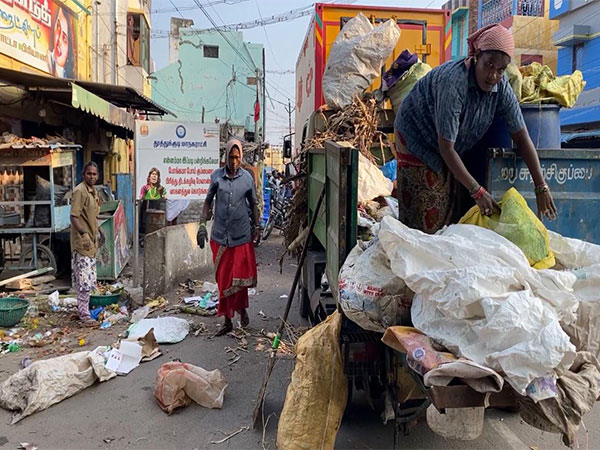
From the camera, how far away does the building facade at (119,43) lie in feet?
47.4

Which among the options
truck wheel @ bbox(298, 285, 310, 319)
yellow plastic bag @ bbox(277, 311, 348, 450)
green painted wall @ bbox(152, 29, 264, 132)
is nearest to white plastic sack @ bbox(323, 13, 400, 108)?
truck wheel @ bbox(298, 285, 310, 319)

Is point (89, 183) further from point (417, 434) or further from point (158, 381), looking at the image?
point (417, 434)

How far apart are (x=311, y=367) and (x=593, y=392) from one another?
1.46 meters

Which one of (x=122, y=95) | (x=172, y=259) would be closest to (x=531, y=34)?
(x=122, y=95)

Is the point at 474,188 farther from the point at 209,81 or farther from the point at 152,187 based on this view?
the point at 209,81

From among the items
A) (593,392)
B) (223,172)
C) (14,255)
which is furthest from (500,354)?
(14,255)

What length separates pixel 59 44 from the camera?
1066 centimetres

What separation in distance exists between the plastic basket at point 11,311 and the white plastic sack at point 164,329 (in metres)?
1.26

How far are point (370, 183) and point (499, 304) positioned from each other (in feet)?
7.27

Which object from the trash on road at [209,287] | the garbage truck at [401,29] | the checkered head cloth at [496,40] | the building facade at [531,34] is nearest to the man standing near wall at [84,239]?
the trash on road at [209,287]

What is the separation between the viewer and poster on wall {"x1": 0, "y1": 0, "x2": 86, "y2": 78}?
8.31 m

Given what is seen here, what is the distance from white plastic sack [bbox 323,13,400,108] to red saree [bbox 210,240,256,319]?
5.77 ft

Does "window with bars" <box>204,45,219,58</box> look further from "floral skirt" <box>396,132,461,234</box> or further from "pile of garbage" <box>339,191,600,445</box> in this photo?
"pile of garbage" <box>339,191,600,445</box>

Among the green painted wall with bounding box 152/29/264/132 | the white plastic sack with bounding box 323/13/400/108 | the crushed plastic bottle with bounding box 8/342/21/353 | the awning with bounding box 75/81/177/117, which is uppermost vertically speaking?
the green painted wall with bounding box 152/29/264/132
